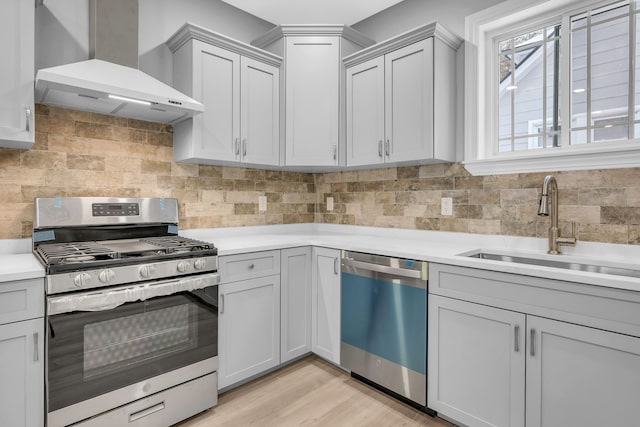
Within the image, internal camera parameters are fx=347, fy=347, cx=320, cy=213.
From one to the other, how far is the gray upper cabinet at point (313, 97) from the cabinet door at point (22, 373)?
74.6 inches

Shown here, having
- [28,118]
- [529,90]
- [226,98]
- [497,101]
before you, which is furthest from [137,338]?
[529,90]

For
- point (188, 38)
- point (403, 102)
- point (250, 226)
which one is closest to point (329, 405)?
point (250, 226)

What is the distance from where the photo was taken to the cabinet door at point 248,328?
2.16 meters

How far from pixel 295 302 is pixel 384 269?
768 millimetres

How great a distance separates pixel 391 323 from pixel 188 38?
2.29m

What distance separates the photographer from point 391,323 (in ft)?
6.97

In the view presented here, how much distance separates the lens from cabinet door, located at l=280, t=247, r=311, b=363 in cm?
247

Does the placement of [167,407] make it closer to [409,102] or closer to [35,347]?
[35,347]

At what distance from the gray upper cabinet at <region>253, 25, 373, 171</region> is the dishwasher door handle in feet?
2.85

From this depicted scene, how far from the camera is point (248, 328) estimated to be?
7.47ft

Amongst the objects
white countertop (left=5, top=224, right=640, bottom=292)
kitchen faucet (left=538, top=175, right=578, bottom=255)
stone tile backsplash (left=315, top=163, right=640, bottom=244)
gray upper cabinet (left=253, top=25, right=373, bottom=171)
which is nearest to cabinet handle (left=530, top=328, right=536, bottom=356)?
white countertop (left=5, top=224, right=640, bottom=292)

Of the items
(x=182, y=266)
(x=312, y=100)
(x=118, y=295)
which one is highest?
(x=312, y=100)

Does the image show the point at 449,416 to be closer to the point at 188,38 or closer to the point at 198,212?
the point at 198,212

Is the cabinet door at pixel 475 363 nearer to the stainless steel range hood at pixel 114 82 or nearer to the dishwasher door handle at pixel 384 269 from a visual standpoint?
the dishwasher door handle at pixel 384 269
